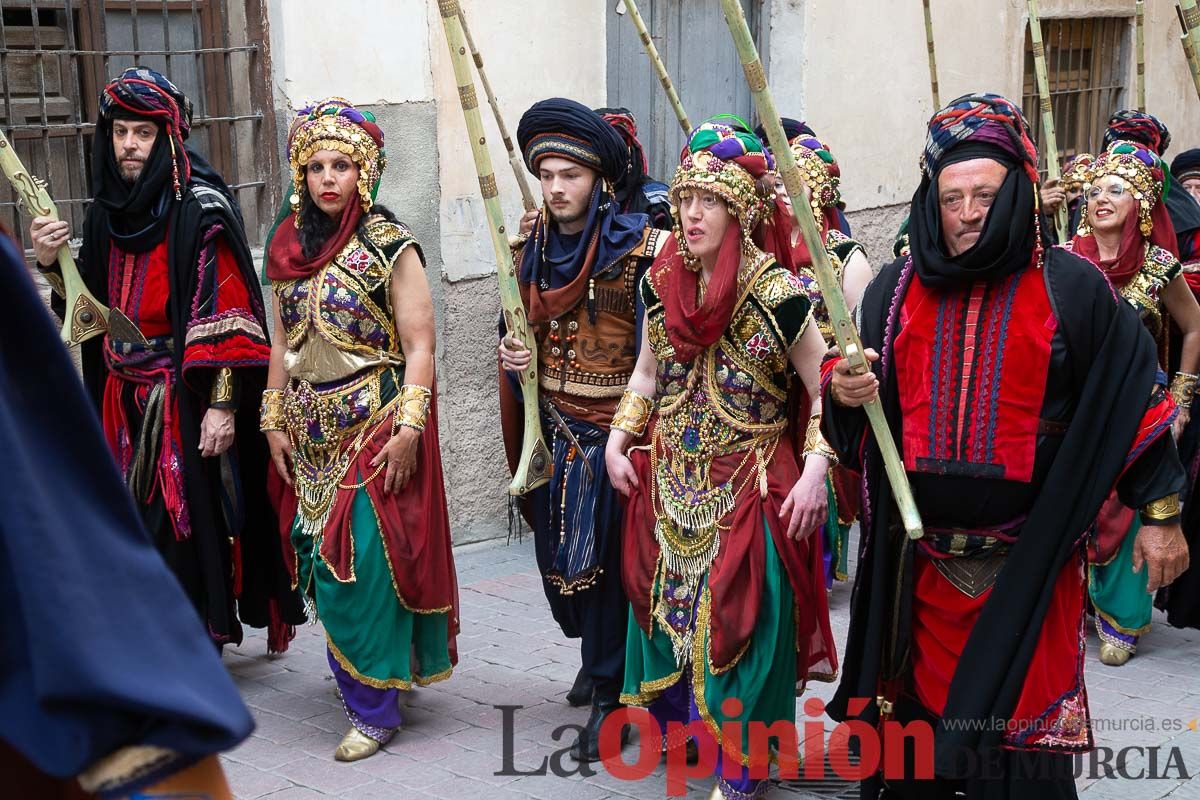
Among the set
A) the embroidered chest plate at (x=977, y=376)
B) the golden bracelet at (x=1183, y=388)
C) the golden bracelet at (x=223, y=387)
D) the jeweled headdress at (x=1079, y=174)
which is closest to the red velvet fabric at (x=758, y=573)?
the embroidered chest plate at (x=977, y=376)

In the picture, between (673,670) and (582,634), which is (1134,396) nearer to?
(673,670)

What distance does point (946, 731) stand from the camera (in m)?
3.59

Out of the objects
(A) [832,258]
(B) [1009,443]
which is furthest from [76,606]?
(A) [832,258]

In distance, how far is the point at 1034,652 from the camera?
11.5ft

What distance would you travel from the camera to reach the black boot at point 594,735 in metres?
4.88

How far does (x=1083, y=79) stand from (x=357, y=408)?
870 cm

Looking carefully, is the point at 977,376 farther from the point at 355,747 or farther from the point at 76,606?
the point at 76,606

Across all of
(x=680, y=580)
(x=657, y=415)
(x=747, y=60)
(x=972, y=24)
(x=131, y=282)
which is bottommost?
(x=680, y=580)

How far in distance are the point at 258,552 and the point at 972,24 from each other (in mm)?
6797

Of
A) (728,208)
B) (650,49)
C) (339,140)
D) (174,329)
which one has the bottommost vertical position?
(174,329)

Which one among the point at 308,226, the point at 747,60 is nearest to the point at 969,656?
the point at 747,60

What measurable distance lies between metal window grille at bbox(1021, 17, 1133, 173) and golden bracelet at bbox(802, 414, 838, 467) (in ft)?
25.8

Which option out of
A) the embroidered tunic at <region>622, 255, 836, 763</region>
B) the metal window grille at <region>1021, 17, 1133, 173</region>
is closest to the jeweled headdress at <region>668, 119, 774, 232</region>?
the embroidered tunic at <region>622, 255, 836, 763</region>

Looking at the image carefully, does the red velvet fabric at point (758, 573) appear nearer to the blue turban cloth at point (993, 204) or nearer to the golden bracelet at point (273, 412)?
the blue turban cloth at point (993, 204)
